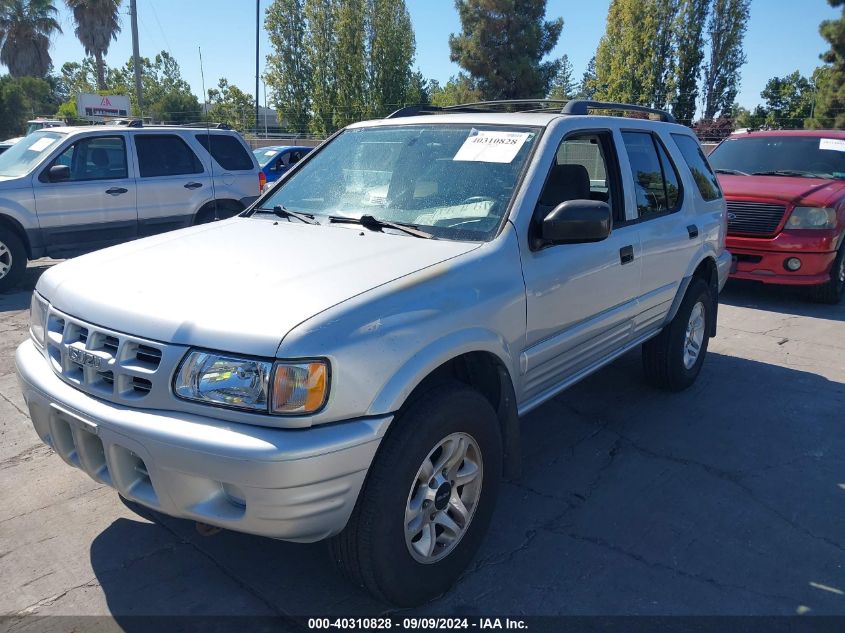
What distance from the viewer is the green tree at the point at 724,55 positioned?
37.0m

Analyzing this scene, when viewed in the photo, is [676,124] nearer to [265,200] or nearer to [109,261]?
[265,200]

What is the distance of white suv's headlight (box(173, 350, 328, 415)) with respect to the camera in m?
2.17

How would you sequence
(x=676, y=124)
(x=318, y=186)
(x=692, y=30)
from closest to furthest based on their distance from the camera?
1. (x=318, y=186)
2. (x=676, y=124)
3. (x=692, y=30)

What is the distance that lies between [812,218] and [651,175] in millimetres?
4317

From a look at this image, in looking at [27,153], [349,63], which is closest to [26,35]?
[349,63]

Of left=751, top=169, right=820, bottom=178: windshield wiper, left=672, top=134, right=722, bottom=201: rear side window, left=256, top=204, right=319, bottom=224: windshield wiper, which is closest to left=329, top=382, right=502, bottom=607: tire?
left=256, top=204, right=319, bottom=224: windshield wiper

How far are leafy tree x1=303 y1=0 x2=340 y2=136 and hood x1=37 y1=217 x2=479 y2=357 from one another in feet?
129

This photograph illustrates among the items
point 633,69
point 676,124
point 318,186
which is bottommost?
point 318,186

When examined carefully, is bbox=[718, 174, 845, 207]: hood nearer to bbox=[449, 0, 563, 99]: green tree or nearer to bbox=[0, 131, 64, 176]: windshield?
bbox=[0, 131, 64, 176]: windshield

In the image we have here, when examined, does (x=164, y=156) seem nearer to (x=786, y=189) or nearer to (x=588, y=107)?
(x=588, y=107)

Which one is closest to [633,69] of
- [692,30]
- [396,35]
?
[692,30]

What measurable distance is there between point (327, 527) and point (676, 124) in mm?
4096

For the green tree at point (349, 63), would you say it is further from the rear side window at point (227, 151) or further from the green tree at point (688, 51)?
the rear side window at point (227, 151)

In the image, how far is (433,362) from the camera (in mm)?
2475
